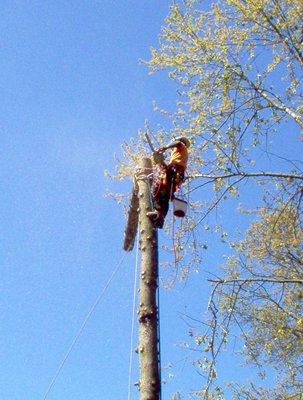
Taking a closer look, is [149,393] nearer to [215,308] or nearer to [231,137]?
[215,308]

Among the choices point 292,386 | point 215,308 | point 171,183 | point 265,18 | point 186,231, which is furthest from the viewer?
point 292,386

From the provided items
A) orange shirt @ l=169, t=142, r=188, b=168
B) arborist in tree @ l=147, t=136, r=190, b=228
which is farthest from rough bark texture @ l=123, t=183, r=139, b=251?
orange shirt @ l=169, t=142, r=188, b=168

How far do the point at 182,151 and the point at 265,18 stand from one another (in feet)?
9.54

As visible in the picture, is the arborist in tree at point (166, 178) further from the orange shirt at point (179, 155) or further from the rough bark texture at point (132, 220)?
the rough bark texture at point (132, 220)

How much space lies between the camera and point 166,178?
496 cm

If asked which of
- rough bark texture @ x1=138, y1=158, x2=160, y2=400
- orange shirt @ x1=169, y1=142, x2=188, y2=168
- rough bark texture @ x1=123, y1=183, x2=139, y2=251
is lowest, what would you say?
rough bark texture @ x1=138, y1=158, x2=160, y2=400

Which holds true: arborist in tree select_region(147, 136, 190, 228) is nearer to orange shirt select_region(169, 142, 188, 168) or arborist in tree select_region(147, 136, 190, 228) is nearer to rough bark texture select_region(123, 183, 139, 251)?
orange shirt select_region(169, 142, 188, 168)

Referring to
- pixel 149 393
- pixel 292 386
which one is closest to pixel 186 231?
pixel 149 393

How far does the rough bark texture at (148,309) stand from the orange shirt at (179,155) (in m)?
0.58

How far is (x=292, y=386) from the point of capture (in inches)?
429

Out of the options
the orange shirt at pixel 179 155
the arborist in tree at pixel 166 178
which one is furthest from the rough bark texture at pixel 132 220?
the orange shirt at pixel 179 155

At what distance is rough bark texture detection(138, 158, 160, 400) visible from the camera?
3.77m

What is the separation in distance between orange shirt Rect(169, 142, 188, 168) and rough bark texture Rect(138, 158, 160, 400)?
1.90ft

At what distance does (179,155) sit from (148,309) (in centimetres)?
167
